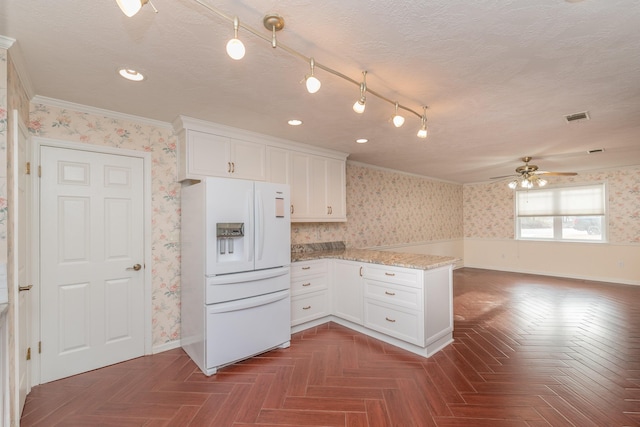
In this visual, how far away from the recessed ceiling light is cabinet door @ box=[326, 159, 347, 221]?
95.1 inches

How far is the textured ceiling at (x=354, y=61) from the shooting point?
54.4 inches

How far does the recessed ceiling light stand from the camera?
1895mm

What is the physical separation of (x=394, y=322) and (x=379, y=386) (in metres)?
0.79

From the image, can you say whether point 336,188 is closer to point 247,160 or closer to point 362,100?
point 247,160

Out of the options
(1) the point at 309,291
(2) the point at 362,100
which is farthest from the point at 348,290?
(2) the point at 362,100

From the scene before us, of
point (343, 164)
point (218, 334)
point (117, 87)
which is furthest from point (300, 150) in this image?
point (218, 334)

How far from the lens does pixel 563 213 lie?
6.16 metres

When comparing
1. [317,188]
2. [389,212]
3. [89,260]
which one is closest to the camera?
[89,260]

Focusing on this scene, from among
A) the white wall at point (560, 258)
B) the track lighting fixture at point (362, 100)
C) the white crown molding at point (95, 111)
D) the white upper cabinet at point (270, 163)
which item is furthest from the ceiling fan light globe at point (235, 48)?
the white wall at point (560, 258)

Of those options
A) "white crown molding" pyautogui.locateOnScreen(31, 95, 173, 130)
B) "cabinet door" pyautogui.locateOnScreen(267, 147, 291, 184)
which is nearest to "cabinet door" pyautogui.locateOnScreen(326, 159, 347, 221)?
"cabinet door" pyautogui.locateOnScreen(267, 147, 291, 184)

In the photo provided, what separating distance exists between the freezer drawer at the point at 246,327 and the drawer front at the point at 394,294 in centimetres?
91

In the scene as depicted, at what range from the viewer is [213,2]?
1326mm

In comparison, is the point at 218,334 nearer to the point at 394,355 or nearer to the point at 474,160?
the point at 394,355

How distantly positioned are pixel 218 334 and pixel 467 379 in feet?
6.91
